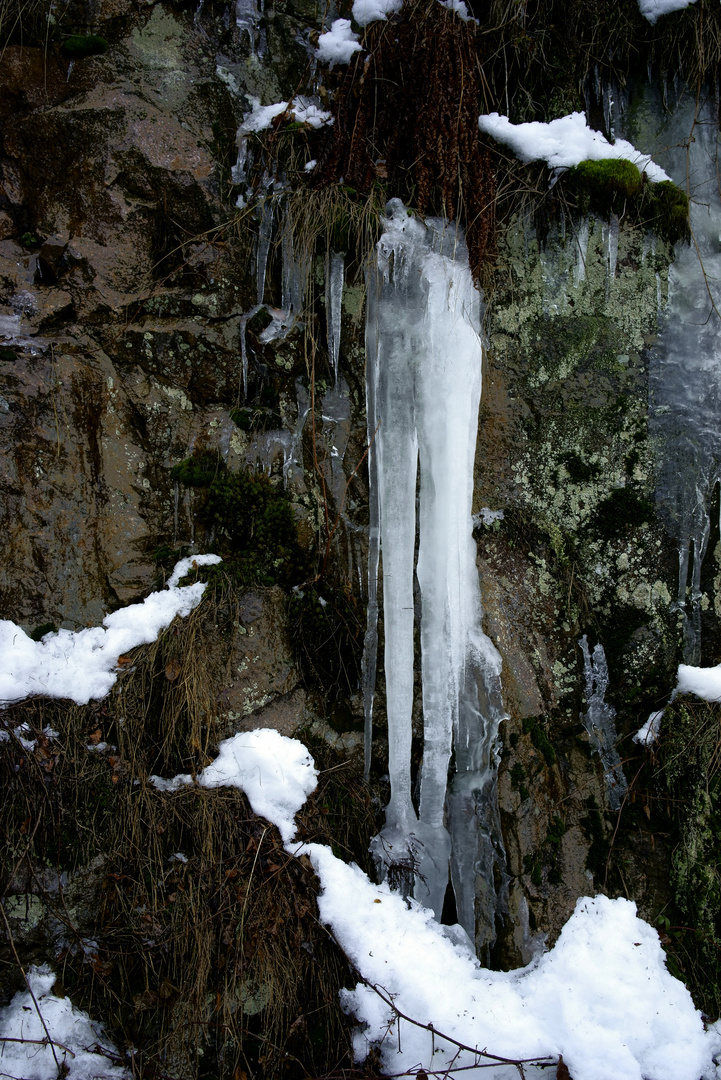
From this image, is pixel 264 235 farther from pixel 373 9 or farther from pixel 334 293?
pixel 373 9

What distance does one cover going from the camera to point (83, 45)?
299 centimetres

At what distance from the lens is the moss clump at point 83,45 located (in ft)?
9.78

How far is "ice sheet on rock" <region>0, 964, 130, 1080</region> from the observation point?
→ 2.43m

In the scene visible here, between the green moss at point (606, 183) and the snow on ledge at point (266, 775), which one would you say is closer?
the snow on ledge at point (266, 775)

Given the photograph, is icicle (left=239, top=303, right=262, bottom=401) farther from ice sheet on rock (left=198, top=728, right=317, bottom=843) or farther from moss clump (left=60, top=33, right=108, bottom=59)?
ice sheet on rock (left=198, top=728, right=317, bottom=843)

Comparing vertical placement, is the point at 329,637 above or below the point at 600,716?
above

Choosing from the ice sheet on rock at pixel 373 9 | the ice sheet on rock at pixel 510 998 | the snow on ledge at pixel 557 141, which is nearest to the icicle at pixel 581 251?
the snow on ledge at pixel 557 141

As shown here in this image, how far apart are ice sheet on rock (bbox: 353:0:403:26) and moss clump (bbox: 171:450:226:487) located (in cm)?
232

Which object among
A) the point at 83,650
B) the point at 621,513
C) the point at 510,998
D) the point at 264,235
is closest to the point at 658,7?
the point at 264,235

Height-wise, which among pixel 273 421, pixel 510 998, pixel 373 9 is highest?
pixel 373 9

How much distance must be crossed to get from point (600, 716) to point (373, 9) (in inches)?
148

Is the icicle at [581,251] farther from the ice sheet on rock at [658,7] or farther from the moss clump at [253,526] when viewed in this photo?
the moss clump at [253,526]

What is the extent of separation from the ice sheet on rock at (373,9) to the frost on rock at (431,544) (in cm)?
108

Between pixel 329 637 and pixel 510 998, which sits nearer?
pixel 510 998
